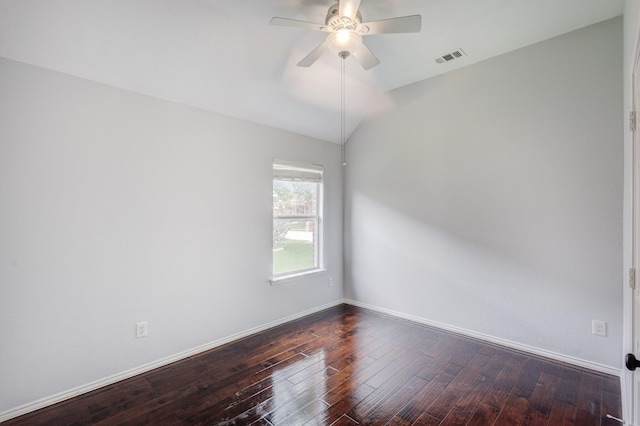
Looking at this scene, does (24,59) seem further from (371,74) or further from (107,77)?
(371,74)

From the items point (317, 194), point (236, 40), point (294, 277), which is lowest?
point (294, 277)

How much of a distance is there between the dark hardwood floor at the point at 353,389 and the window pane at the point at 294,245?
1019 mm

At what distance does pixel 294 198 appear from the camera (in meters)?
4.00

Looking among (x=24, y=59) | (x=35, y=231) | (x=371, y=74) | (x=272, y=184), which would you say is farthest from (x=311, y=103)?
(x=35, y=231)

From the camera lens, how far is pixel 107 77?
2363 millimetres

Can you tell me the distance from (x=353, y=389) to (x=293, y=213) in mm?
2244

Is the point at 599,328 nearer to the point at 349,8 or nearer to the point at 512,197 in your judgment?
the point at 512,197

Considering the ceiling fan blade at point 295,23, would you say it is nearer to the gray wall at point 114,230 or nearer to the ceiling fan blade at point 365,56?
the ceiling fan blade at point 365,56

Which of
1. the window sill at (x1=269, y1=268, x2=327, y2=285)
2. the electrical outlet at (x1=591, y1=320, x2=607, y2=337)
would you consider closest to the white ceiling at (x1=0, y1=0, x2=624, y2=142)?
the window sill at (x1=269, y1=268, x2=327, y2=285)

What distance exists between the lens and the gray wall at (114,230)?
2.06m

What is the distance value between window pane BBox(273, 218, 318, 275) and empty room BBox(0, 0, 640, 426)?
0.04m

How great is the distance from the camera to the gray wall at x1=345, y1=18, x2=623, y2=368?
8.39ft

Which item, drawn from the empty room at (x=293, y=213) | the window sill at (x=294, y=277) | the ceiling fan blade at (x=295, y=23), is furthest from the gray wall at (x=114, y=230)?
the ceiling fan blade at (x=295, y=23)

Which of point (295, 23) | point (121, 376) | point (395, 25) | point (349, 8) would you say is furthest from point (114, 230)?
point (395, 25)
